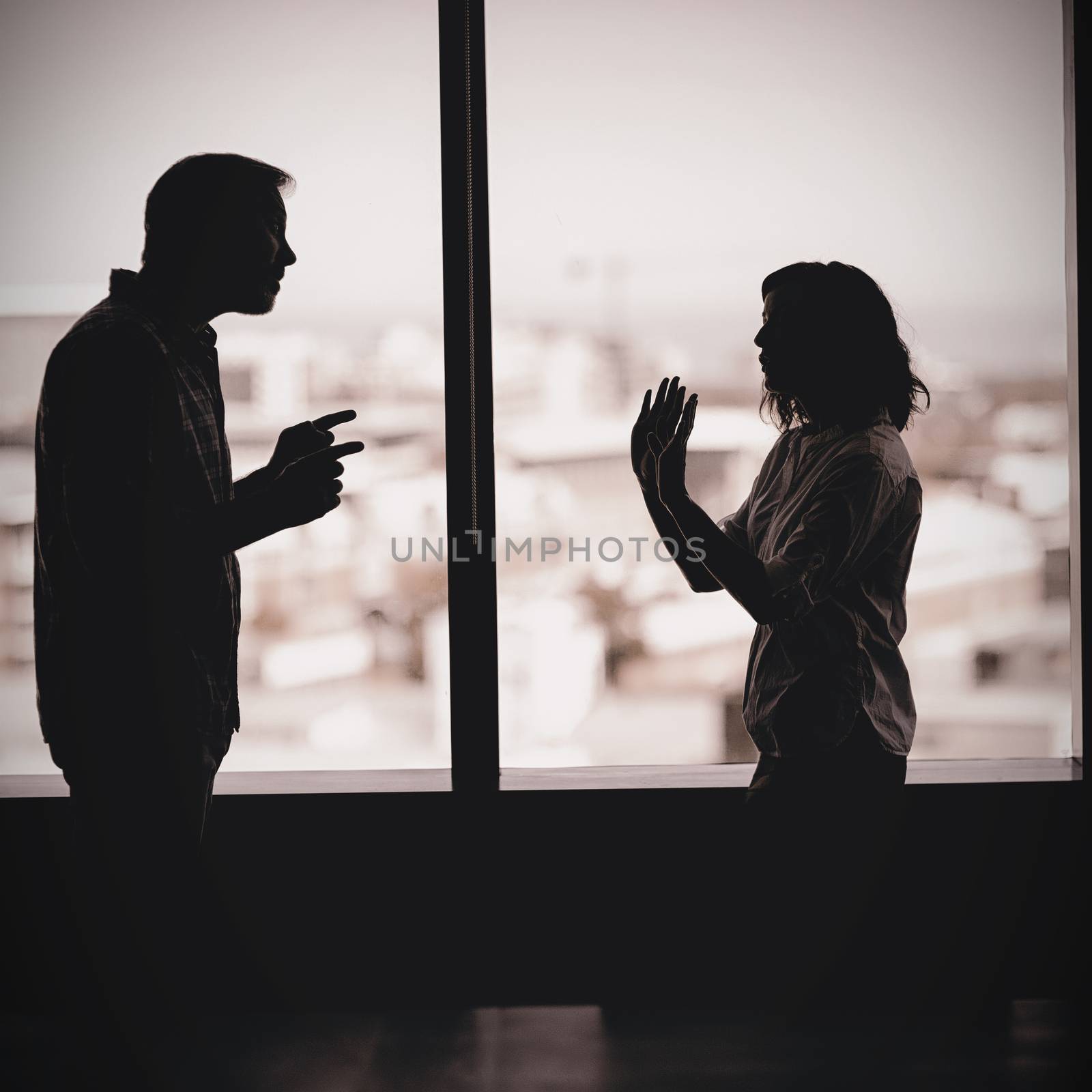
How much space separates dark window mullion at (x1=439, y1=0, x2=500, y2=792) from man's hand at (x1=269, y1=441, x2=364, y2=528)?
0.59 meters

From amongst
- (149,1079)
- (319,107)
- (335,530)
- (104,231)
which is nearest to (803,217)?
(319,107)

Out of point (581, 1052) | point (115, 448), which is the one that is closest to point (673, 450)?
point (115, 448)

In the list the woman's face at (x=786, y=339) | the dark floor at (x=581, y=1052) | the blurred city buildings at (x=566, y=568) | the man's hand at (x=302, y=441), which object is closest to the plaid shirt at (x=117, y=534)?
the man's hand at (x=302, y=441)

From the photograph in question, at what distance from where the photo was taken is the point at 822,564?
1.52m

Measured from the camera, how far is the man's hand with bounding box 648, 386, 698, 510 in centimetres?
161

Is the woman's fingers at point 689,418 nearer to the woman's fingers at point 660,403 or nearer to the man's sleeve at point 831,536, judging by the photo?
the woman's fingers at point 660,403

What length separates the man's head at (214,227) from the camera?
1.54 metres

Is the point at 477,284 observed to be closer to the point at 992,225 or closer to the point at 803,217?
the point at 803,217

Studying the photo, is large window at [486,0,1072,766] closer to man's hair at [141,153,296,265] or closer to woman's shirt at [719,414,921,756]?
woman's shirt at [719,414,921,756]

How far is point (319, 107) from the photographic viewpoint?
6.89 ft

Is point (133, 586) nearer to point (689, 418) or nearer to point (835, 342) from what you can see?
point (689, 418)

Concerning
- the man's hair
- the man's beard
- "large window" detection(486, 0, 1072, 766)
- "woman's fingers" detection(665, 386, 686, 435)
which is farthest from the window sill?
the man's hair

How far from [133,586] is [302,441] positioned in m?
0.39

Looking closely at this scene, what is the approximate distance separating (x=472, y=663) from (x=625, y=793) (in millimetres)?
430
